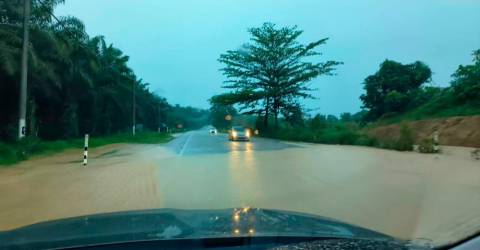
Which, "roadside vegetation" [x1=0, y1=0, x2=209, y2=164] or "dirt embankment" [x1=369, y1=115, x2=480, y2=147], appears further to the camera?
"dirt embankment" [x1=369, y1=115, x2=480, y2=147]

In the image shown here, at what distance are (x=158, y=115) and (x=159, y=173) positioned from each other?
88.9m

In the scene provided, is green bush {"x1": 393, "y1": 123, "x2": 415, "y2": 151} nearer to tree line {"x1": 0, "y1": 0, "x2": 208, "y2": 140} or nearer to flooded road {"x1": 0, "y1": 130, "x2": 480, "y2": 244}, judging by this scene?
flooded road {"x1": 0, "y1": 130, "x2": 480, "y2": 244}

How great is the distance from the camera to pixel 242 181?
1303 centimetres

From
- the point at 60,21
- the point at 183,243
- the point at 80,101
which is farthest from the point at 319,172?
the point at 80,101

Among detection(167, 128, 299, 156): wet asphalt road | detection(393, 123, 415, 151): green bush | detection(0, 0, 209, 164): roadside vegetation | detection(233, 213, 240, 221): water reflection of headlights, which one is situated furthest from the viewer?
detection(393, 123, 415, 151): green bush

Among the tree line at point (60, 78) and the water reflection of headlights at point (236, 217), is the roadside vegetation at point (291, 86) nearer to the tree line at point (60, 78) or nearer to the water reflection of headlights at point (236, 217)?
the tree line at point (60, 78)

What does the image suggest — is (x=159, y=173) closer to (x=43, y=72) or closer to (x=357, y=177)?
(x=357, y=177)

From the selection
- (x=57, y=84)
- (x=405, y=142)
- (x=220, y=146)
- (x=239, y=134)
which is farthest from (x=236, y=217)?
(x=239, y=134)

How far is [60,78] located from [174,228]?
34.8 meters

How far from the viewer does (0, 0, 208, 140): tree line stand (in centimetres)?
2692

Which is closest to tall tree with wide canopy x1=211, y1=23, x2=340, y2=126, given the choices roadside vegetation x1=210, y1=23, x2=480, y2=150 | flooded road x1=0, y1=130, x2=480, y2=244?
roadside vegetation x1=210, y1=23, x2=480, y2=150

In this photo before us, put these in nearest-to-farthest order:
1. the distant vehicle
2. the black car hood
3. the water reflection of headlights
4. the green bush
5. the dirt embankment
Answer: the black car hood
the water reflection of headlights
the green bush
the dirt embankment
the distant vehicle

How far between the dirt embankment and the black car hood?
2791 centimetres

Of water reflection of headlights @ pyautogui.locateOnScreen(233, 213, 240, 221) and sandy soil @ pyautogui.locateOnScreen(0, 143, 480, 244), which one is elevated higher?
water reflection of headlights @ pyautogui.locateOnScreen(233, 213, 240, 221)
